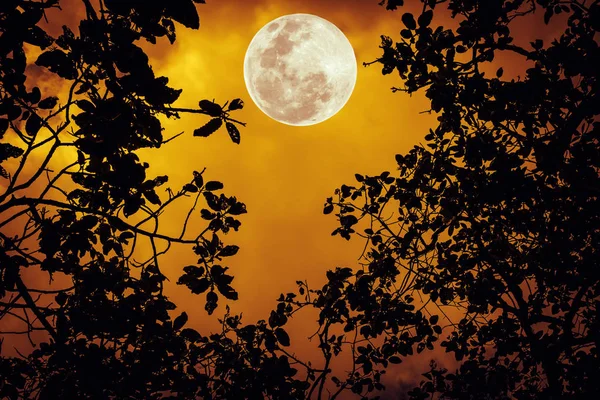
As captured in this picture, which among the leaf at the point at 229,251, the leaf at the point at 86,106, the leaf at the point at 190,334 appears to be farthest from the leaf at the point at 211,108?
the leaf at the point at 190,334

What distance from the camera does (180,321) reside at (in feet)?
10.8

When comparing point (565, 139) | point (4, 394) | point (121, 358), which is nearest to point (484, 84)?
point (565, 139)

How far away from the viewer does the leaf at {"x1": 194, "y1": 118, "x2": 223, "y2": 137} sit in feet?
6.39

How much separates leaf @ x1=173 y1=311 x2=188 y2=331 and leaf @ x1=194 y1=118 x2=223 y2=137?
2113mm

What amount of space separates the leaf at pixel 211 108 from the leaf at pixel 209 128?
6cm

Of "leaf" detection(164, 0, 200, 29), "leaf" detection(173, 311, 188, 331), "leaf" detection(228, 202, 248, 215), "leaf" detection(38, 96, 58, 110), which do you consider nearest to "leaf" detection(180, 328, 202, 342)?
"leaf" detection(173, 311, 188, 331)

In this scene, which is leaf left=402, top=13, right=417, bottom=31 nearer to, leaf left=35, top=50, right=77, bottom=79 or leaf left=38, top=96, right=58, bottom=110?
leaf left=35, top=50, right=77, bottom=79

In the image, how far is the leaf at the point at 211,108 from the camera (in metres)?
2.11

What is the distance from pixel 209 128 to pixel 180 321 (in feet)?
7.13

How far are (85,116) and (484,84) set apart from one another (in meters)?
3.62

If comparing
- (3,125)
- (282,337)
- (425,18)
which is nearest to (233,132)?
(282,337)

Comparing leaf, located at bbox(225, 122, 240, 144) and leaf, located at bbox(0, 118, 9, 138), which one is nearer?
leaf, located at bbox(225, 122, 240, 144)

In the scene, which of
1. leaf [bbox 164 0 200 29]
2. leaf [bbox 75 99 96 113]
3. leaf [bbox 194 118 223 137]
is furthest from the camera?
leaf [bbox 194 118 223 137]

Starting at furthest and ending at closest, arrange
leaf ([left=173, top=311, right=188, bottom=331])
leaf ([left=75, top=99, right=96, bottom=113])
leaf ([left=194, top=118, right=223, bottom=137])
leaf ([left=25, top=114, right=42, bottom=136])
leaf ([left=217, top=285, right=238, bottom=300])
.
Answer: leaf ([left=173, top=311, right=188, bottom=331]) → leaf ([left=25, top=114, right=42, bottom=136]) → leaf ([left=217, top=285, right=238, bottom=300]) → leaf ([left=194, top=118, right=223, bottom=137]) → leaf ([left=75, top=99, right=96, bottom=113])
